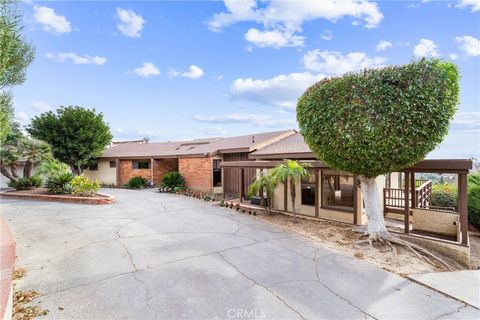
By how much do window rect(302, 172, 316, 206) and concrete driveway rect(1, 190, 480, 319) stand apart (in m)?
2.92

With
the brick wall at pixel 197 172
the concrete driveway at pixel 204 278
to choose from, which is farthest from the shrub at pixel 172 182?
the concrete driveway at pixel 204 278

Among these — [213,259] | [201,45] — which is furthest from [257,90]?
[213,259]

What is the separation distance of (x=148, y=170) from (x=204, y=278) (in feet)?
58.0

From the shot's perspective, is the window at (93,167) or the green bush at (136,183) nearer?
the green bush at (136,183)

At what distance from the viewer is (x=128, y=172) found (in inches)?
832

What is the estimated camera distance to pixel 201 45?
1380 cm

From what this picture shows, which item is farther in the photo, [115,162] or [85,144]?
[115,162]

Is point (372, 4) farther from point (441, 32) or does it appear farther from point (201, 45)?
point (201, 45)

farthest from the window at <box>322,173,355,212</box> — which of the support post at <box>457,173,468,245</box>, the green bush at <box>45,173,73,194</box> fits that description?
the green bush at <box>45,173,73,194</box>

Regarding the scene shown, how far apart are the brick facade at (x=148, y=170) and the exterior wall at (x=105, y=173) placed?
0.91 m

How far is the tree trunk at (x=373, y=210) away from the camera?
22.6ft

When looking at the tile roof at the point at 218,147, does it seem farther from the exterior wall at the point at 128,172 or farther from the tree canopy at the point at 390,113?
the tree canopy at the point at 390,113

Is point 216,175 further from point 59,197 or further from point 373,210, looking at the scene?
point 373,210

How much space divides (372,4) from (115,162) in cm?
2146
